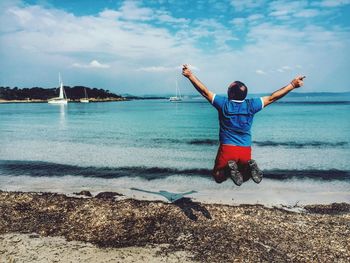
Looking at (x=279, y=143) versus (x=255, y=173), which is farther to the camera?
(x=279, y=143)

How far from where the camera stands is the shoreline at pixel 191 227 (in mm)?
8711

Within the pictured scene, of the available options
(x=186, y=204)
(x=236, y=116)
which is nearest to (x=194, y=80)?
(x=236, y=116)

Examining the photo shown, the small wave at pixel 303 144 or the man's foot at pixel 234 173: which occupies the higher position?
the man's foot at pixel 234 173

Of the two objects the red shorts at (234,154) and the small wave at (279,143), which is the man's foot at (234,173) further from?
the small wave at (279,143)

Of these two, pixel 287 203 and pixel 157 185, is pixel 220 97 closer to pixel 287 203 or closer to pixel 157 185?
A: pixel 287 203

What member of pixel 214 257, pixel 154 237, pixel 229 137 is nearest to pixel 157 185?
pixel 154 237

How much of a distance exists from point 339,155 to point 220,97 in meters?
23.9

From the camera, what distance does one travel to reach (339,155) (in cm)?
2748

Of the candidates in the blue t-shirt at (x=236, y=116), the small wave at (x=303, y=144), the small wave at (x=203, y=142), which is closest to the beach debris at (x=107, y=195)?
the blue t-shirt at (x=236, y=116)

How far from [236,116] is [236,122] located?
14 centimetres

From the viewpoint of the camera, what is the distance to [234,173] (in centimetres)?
736

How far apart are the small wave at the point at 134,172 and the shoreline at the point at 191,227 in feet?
22.2

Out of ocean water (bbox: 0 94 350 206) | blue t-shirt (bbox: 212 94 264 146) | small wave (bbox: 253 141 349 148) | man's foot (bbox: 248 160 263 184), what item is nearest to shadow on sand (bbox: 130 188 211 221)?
ocean water (bbox: 0 94 350 206)

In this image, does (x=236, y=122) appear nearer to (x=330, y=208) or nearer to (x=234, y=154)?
(x=234, y=154)
